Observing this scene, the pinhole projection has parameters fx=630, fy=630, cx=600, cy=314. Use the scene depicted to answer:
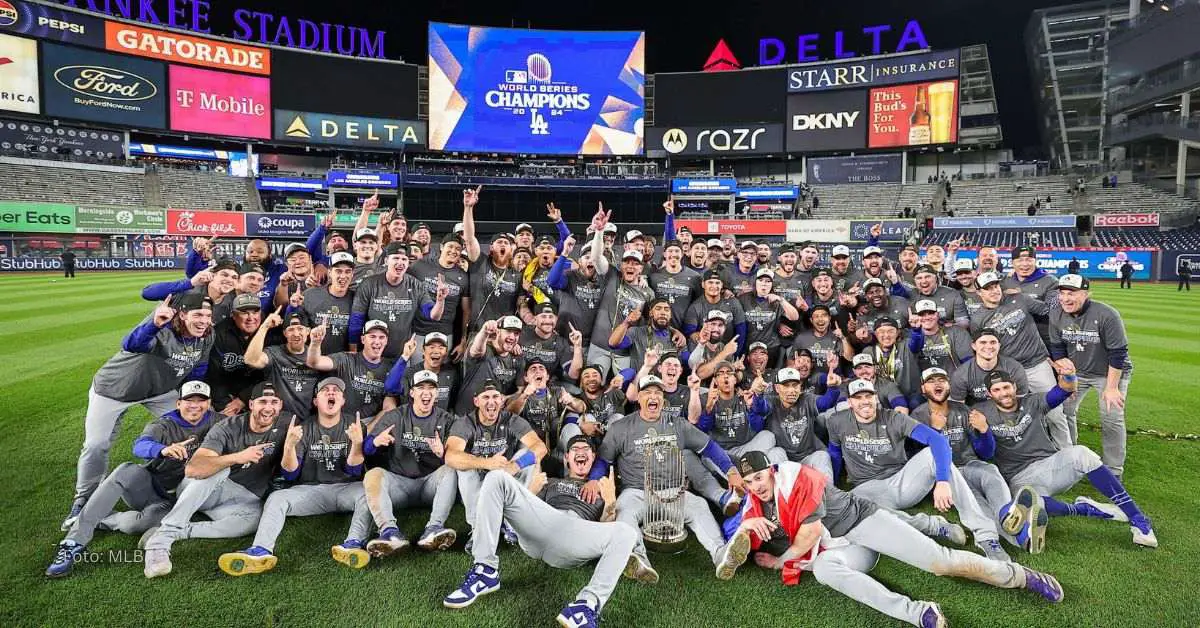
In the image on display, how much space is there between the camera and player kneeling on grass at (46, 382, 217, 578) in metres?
5.22

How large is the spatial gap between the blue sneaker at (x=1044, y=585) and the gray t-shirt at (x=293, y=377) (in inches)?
264

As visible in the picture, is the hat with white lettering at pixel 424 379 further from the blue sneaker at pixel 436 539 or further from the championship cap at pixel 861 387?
the championship cap at pixel 861 387

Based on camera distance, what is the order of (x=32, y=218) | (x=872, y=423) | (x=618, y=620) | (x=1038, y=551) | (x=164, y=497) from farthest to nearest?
(x=32, y=218), (x=872, y=423), (x=164, y=497), (x=1038, y=551), (x=618, y=620)

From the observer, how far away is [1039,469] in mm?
6035

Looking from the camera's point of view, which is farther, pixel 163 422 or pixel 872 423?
pixel 872 423

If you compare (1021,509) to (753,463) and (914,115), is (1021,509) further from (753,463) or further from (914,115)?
(914,115)

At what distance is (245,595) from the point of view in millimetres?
4703

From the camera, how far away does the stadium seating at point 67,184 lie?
128ft

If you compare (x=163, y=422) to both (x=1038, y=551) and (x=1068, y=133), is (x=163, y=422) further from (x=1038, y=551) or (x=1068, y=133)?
(x=1068, y=133)

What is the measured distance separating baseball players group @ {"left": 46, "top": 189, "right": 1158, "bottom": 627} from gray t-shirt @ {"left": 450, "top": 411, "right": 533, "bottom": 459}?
0.06 feet

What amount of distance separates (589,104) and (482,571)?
48313mm

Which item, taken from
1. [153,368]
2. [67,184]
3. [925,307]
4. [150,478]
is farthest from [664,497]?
[67,184]

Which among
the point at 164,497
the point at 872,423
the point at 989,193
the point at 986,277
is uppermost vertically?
the point at 989,193

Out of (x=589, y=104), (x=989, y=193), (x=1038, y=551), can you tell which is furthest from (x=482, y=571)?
(x=989, y=193)
